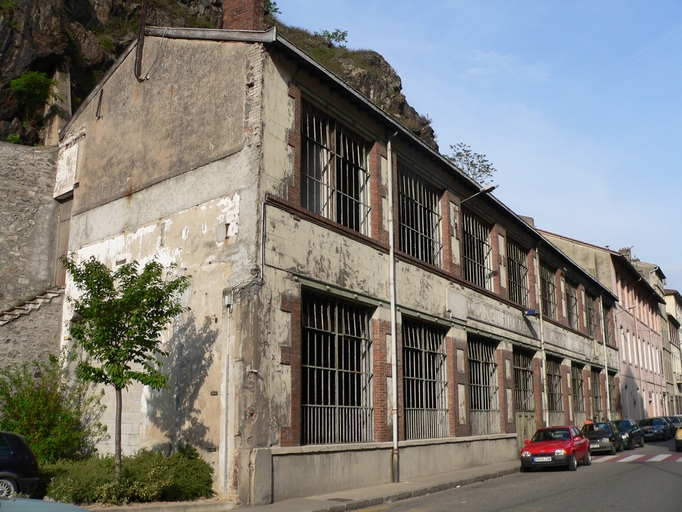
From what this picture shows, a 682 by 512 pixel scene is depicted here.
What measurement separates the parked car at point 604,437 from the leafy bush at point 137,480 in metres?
17.8

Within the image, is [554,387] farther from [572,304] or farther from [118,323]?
[118,323]

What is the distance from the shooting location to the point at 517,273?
27250 mm

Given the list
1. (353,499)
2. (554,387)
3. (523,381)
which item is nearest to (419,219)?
(353,499)

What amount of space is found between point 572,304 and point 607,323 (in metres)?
7.53

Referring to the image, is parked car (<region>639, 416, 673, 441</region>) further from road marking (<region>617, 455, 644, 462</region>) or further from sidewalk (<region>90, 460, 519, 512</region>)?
sidewalk (<region>90, 460, 519, 512</region>)

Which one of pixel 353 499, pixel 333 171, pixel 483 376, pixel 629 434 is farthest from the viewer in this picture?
pixel 629 434

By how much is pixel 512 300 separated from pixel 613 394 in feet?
54.6

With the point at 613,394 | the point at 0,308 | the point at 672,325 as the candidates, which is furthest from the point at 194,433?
the point at 672,325

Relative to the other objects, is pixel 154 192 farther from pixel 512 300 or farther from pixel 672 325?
pixel 672 325

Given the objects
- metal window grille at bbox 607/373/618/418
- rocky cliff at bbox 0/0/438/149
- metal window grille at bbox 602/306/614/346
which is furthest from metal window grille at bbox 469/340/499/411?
metal window grille at bbox 602/306/614/346

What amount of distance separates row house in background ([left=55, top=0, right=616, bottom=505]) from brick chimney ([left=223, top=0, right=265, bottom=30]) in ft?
0.17

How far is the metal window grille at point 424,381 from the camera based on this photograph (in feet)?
58.1

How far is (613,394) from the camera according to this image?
3866cm

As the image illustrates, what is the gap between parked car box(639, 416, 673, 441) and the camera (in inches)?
1382
